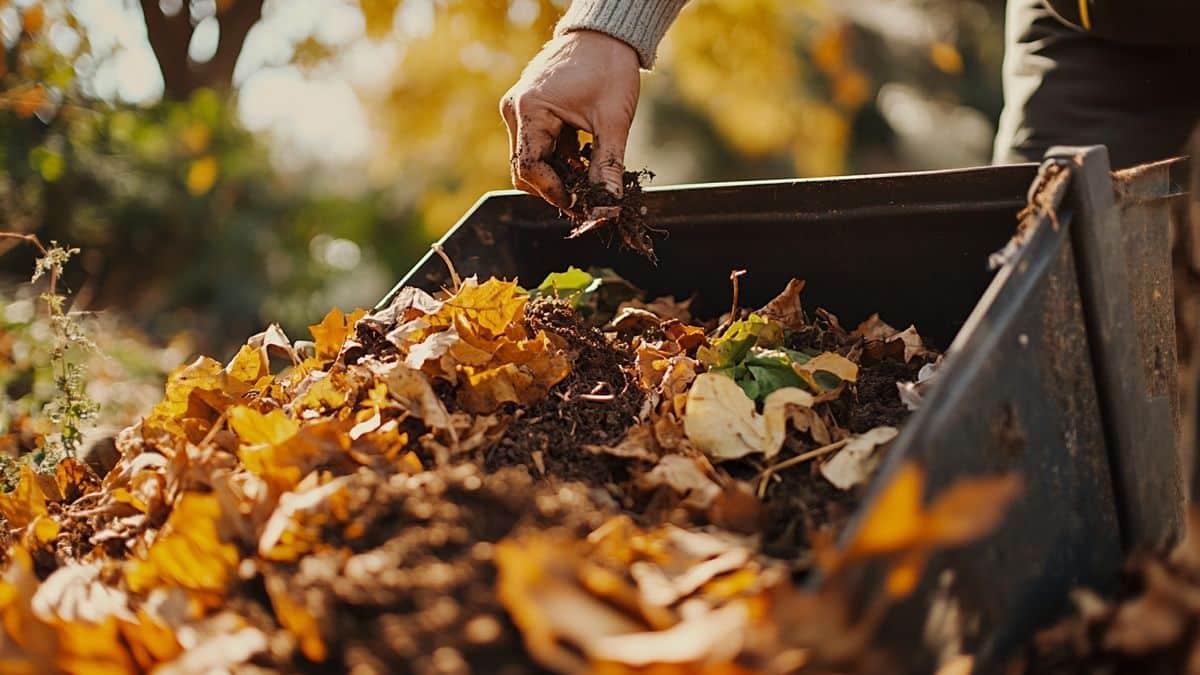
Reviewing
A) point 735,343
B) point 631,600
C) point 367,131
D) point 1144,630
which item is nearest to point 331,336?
point 735,343

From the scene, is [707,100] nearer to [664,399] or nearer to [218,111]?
[218,111]

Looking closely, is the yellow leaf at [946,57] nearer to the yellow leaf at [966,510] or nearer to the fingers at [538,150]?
the fingers at [538,150]

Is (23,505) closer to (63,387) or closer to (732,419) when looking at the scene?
(63,387)

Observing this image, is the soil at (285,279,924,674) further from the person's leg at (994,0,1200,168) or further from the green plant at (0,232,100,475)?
the person's leg at (994,0,1200,168)

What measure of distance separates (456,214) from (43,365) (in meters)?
7.74

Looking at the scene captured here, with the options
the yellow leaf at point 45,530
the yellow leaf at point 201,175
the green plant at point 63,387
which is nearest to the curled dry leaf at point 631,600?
the yellow leaf at point 45,530

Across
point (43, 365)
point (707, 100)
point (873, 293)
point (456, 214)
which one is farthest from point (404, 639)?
point (707, 100)

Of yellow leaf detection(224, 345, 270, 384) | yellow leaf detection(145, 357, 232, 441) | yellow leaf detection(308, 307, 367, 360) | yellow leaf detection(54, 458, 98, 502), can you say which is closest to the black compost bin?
yellow leaf detection(308, 307, 367, 360)

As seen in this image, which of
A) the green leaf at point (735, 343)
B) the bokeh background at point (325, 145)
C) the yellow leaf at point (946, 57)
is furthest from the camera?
the yellow leaf at point (946, 57)

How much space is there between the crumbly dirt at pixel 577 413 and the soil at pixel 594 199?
0.18 metres

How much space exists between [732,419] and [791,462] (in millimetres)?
118

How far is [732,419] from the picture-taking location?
4.69 feet

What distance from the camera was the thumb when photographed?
6.34ft

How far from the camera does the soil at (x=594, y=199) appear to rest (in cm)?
193
